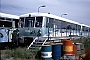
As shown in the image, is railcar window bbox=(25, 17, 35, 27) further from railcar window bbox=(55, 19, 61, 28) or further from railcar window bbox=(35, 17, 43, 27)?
railcar window bbox=(55, 19, 61, 28)

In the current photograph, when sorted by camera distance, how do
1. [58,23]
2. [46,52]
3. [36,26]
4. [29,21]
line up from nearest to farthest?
[46,52], [36,26], [29,21], [58,23]

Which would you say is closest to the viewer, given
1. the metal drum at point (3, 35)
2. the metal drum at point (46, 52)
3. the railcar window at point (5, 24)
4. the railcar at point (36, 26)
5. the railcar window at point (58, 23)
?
the metal drum at point (46, 52)

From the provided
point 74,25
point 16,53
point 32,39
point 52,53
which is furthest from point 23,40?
point 74,25

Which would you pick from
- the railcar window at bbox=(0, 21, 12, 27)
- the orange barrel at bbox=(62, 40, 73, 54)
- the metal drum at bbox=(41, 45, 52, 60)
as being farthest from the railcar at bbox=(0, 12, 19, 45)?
the orange barrel at bbox=(62, 40, 73, 54)

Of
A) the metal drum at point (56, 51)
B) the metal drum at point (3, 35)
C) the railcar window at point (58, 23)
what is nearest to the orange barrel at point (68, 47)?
the metal drum at point (56, 51)

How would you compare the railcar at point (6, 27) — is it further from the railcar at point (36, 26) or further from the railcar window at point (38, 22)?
the railcar window at point (38, 22)

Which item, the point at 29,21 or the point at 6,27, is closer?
the point at 6,27

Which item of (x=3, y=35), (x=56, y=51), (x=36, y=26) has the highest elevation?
(x=36, y=26)

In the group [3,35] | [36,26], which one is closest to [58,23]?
[36,26]

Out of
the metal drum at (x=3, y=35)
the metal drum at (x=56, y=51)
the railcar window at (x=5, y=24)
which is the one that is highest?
the railcar window at (x=5, y=24)

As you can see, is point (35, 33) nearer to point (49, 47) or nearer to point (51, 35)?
point (51, 35)

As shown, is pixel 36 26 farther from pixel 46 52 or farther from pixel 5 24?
pixel 46 52

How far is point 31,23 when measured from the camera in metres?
17.9

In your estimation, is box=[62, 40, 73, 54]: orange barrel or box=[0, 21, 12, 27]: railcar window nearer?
box=[62, 40, 73, 54]: orange barrel
